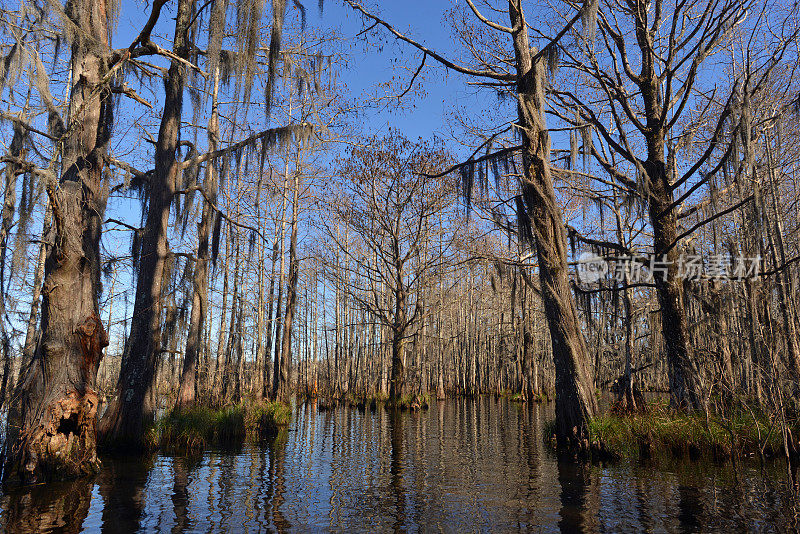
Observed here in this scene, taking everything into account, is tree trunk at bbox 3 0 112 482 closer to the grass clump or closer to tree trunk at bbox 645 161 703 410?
the grass clump

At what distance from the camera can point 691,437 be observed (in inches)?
298

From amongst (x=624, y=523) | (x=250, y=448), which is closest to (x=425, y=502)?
(x=624, y=523)

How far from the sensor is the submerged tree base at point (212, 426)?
9047mm

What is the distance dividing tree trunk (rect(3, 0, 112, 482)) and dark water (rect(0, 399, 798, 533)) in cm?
45

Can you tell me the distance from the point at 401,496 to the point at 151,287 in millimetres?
6178

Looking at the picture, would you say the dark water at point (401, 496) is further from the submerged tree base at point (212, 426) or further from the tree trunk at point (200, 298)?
the tree trunk at point (200, 298)

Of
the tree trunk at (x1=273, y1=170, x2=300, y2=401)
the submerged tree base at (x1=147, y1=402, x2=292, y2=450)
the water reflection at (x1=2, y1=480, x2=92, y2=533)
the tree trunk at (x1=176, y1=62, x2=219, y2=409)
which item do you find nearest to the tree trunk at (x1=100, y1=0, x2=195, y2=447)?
the submerged tree base at (x1=147, y1=402, x2=292, y2=450)

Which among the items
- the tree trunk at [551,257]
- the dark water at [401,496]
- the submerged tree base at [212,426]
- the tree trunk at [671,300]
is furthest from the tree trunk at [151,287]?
the tree trunk at [671,300]

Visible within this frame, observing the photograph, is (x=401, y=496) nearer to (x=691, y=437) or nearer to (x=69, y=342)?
(x=69, y=342)

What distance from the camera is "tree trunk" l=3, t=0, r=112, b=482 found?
595 cm

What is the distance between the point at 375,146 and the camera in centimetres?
1834

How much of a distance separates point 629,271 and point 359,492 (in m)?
11.1

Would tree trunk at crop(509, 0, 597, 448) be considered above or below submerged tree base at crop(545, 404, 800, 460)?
above

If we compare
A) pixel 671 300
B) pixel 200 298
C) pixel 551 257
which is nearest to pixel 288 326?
pixel 200 298
